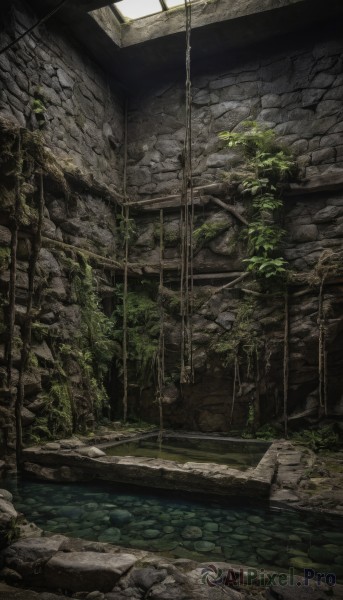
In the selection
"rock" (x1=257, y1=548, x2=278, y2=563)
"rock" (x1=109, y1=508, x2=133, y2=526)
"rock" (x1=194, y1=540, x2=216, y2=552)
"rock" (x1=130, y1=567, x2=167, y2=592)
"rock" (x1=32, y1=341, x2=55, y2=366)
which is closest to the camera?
"rock" (x1=130, y1=567, x2=167, y2=592)

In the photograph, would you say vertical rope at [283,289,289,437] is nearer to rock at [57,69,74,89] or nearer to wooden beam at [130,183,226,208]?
wooden beam at [130,183,226,208]

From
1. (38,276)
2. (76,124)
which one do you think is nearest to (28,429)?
(38,276)

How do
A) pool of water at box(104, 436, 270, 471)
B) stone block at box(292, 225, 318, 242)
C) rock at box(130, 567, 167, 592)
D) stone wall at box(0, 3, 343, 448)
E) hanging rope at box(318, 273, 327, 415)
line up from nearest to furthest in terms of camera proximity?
rock at box(130, 567, 167, 592)
pool of water at box(104, 436, 270, 471)
stone wall at box(0, 3, 343, 448)
hanging rope at box(318, 273, 327, 415)
stone block at box(292, 225, 318, 242)

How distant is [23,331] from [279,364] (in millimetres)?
4045

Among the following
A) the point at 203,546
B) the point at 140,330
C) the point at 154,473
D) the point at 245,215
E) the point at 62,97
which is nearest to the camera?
the point at 203,546

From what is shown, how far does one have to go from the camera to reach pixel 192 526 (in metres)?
3.22

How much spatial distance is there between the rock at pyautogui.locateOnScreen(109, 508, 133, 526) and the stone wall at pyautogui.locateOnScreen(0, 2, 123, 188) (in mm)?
5091

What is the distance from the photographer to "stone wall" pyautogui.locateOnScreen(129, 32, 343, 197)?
7301 millimetres

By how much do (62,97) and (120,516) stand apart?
6.38 m

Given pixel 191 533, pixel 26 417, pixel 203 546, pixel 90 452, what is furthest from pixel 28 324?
pixel 203 546

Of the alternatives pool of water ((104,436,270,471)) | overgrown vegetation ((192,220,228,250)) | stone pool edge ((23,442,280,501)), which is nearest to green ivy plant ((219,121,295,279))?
overgrown vegetation ((192,220,228,250))

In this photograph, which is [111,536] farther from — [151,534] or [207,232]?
[207,232]

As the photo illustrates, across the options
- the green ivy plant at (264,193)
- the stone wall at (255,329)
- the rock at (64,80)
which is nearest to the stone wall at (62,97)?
the rock at (64,80)

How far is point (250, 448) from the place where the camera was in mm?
5668
